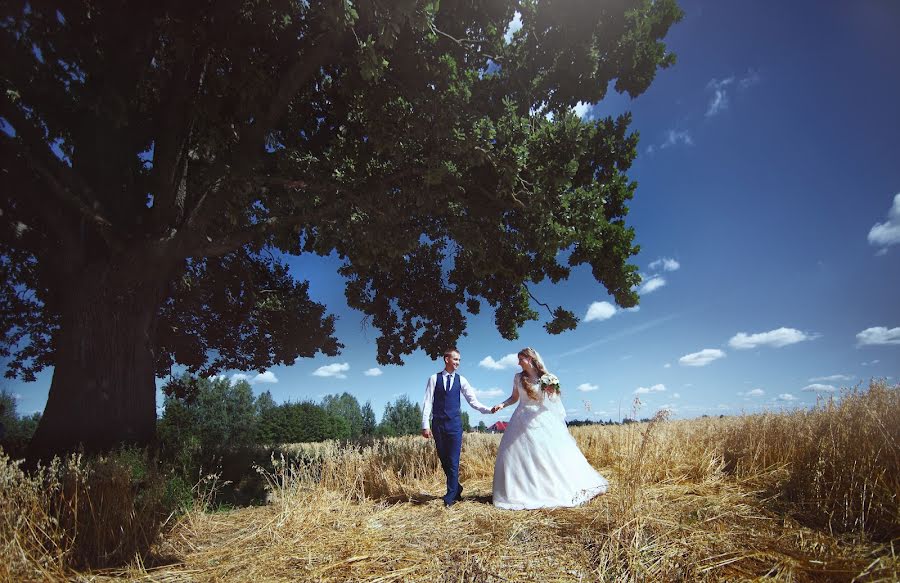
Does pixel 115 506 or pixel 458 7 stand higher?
pixel 458 7

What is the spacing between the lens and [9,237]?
10086mm

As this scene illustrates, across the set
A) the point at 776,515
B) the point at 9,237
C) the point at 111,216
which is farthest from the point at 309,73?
the point at 776,515

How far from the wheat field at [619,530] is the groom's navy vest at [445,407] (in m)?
1.28

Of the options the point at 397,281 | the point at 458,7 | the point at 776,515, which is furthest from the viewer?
the point at 397,281

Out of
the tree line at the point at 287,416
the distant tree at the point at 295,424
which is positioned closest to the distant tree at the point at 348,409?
the tree line at the point at 287,416

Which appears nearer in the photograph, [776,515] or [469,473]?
[776,515]

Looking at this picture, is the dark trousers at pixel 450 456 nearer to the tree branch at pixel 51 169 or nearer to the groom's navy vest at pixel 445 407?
the groom's navy vest at pixel 445 407

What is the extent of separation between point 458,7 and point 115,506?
978 cm

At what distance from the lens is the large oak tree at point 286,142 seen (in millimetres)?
7766

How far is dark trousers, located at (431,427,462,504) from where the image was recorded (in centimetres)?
691

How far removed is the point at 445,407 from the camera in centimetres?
718

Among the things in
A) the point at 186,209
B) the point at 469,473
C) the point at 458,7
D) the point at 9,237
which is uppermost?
the point at 458,7

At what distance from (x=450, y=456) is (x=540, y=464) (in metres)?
1.53

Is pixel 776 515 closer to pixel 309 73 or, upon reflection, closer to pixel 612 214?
pixel 612 214
